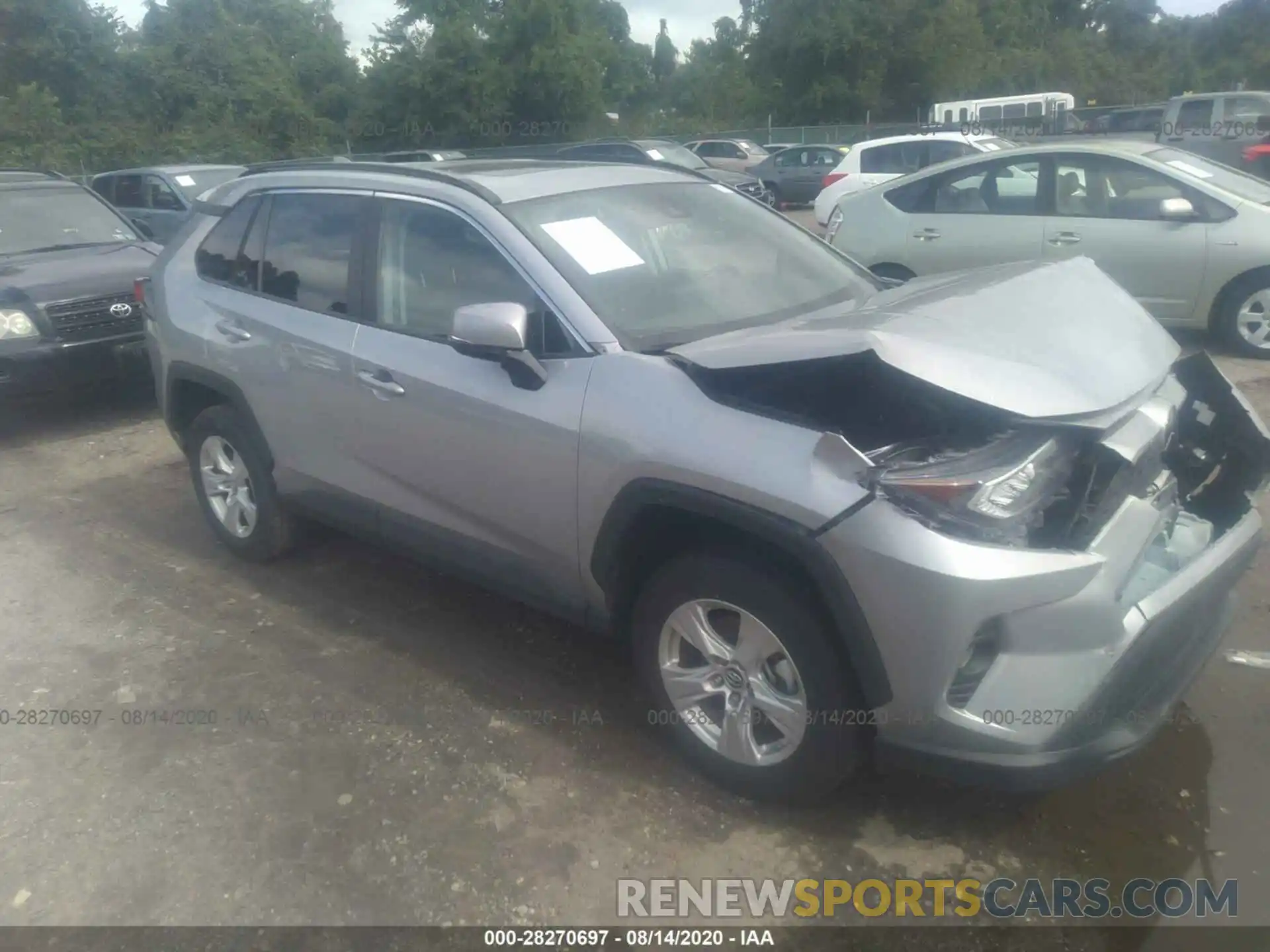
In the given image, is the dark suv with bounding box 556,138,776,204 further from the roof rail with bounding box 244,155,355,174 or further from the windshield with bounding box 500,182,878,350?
the windshield with bounding box 500,182,878,350

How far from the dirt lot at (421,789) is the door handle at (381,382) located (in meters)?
1.09

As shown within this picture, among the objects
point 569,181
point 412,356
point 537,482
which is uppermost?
point 569,181

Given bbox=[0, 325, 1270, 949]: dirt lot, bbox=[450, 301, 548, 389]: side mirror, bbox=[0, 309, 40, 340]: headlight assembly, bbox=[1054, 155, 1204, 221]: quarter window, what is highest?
bbox=[1054, 155, 1204, 221]: quarter window

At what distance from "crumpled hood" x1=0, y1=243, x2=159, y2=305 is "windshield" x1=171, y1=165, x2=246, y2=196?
494cm

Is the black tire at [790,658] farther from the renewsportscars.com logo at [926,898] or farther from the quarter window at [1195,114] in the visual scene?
the quarter window at [1195,114]

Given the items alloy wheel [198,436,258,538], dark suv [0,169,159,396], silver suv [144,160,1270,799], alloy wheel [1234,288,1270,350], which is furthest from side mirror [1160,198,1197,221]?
dark suv [0,169,159,396]

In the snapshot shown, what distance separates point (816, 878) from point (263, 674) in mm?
2341

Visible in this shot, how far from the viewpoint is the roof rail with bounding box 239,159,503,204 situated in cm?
375

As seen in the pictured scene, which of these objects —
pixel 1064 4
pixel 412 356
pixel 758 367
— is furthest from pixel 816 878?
pixel 1064 4

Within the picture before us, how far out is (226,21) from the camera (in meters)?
43.6

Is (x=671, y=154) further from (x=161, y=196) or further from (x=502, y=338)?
(x=502, y=338)

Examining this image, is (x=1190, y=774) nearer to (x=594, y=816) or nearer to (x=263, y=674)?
(x=594, y=816)

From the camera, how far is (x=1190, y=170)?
7617 mm

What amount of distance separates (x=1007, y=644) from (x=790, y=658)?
1.88 feet
